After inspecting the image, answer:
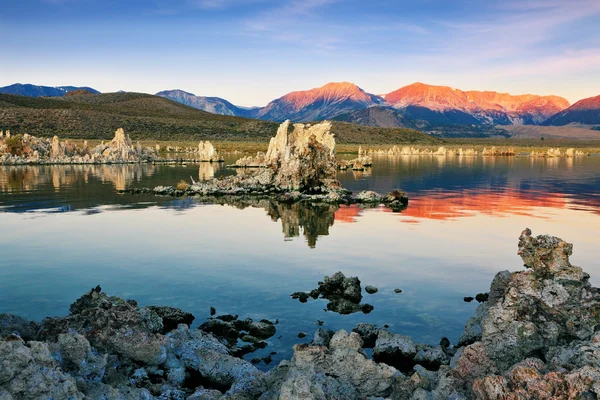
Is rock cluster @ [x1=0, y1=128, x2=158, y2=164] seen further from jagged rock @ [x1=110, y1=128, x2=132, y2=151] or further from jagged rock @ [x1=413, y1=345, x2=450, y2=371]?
jagged rock @ [x1=413, y1=345, x2=450, y2=371]

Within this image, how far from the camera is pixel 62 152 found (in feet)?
293

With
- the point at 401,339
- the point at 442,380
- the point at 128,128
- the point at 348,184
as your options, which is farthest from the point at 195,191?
the point at 128,128

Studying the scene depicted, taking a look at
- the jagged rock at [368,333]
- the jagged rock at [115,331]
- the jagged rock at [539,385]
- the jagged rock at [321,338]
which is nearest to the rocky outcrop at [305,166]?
the jagged rock at [368,333]

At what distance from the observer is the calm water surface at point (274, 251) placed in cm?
1608

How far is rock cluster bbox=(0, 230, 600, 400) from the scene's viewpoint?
8266mm

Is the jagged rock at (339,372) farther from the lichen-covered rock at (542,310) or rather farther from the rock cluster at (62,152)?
the rock cluster at (62,152)

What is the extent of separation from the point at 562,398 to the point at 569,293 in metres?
3.52

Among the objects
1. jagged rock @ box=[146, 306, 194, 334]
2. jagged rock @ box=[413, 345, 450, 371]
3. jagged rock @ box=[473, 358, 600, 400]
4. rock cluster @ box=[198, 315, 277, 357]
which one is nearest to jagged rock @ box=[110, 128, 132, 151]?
jagged rock @ box=[146, 306, 194, 334]

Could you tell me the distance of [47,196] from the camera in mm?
42969

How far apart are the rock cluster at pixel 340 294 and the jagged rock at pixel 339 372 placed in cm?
490

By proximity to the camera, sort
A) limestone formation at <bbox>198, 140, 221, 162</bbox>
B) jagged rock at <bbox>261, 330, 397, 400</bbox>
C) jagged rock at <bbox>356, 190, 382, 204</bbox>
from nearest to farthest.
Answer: jagged rock at <bbox>261, 330, 397, 400</bbox> → jagged rock at <bbox>356, 190, 382, 204</bbox> → limestone formation at <bbox>198, 140, 221, 162</bbox>

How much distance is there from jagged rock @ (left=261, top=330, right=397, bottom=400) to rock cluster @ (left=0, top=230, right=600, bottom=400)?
0.02 meters

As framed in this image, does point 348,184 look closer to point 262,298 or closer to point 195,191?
point 195,191

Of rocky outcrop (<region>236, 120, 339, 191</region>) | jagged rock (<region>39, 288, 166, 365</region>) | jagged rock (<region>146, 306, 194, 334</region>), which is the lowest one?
jagged rock (<region>146, 306, 194, 334</region>)
